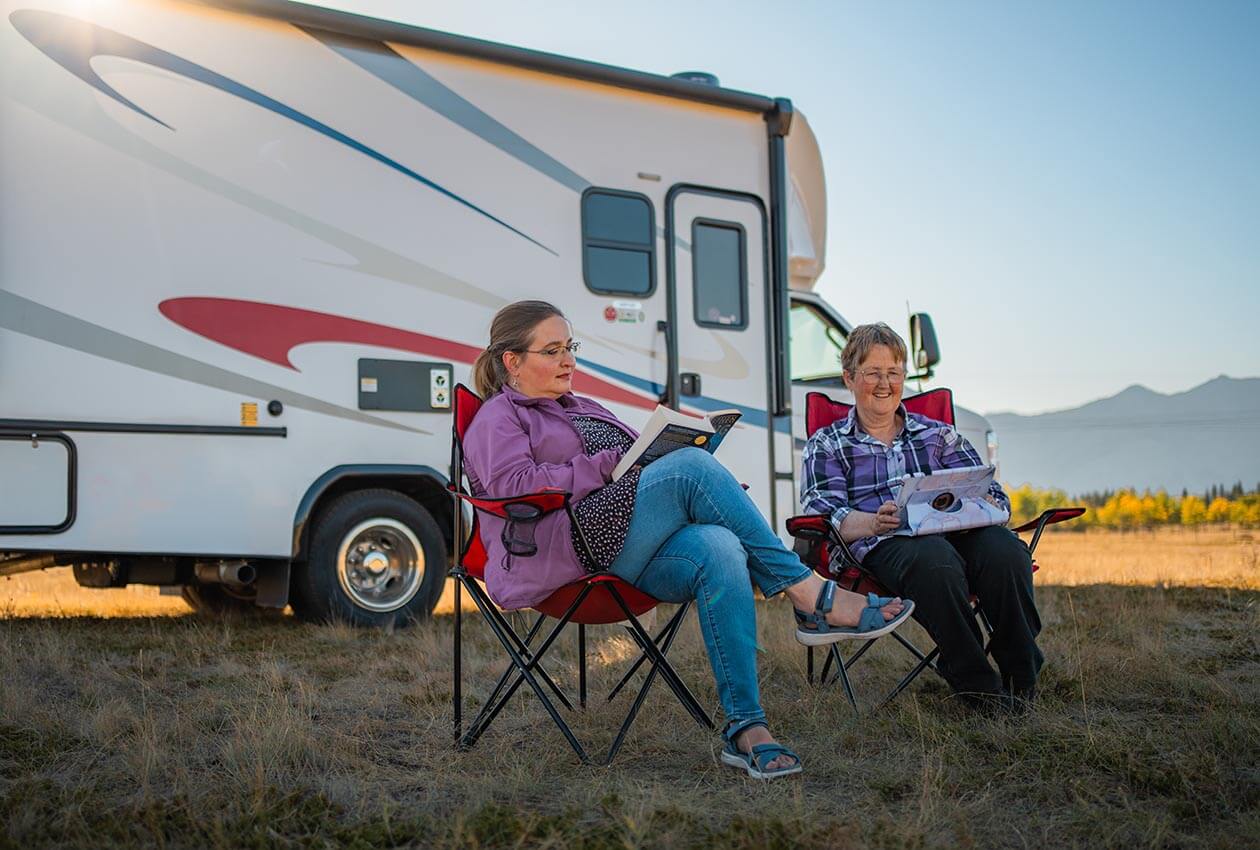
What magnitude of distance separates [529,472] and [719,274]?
3.07 m

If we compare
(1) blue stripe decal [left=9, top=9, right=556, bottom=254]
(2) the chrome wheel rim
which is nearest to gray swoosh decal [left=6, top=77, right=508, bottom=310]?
(1) blue stripe decal [left=9, top=9, right=556, bottom=254]

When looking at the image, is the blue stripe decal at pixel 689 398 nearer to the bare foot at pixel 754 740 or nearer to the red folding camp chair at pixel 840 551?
the red folding camp chair at pixel 840 551

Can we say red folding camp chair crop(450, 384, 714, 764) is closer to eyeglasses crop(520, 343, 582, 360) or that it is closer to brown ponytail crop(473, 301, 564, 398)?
brown ponytail crop(473, 301, 564, 398)

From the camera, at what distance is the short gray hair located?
3.60 m

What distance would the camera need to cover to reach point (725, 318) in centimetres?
573

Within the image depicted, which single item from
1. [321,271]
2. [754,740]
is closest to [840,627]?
[754,740]

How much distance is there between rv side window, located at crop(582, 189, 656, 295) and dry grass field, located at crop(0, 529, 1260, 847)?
5.80 feet

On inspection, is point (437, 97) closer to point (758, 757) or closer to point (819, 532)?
point (819, 532)

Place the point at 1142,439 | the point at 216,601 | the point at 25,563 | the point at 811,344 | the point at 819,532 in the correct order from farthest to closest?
the point at 1142,439, the point at 811,344, the point at 216,601, the point at 25,563, the point at 819,532

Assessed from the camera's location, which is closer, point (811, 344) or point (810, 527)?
point (810, 527)

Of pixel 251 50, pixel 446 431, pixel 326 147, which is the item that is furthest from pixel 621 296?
pixel 251 50

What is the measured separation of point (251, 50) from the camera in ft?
16.0

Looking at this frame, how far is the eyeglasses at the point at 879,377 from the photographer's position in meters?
3.56

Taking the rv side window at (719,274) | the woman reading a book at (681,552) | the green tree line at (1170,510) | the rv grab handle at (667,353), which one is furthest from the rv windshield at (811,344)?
the green tree line at (1170,510)
